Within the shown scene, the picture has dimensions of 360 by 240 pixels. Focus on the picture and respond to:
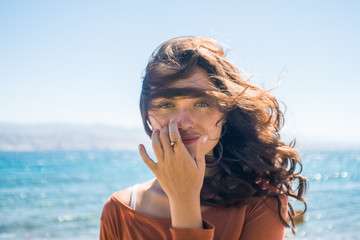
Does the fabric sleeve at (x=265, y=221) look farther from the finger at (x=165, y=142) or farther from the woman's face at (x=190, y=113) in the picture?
the finger at (x=165, y=142)

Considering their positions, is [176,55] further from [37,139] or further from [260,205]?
[37,139]

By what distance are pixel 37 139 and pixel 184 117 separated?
135m

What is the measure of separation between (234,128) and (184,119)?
491 millimetres

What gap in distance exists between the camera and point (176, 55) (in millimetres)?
2135

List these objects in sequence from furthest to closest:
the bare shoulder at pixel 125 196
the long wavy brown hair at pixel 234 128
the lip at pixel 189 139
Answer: the bare shoulder at pixel 125 196, the long wavy brown hair at pixel 234 128, the lip at pixel 189 139

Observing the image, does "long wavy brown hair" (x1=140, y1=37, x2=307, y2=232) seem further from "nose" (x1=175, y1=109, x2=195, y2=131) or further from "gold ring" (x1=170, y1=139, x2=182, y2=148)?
"gold ring" (x1=170, y1=139, x2=182, y2=148)

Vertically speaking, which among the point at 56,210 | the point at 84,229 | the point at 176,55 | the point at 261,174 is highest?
the point at 176,55

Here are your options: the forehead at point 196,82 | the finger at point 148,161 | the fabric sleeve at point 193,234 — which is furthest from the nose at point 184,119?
the fabric sleeve at point 193,234

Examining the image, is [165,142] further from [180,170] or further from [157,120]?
[157,120]

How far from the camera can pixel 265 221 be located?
204cm

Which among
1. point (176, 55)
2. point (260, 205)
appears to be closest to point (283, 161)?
point (260, 205)

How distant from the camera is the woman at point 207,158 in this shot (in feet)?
5.89

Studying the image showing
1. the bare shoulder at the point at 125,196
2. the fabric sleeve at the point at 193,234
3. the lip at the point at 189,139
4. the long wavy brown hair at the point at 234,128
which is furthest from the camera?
the bare shoulder at the point at 125,196

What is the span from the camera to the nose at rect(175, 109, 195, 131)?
1971 mm
